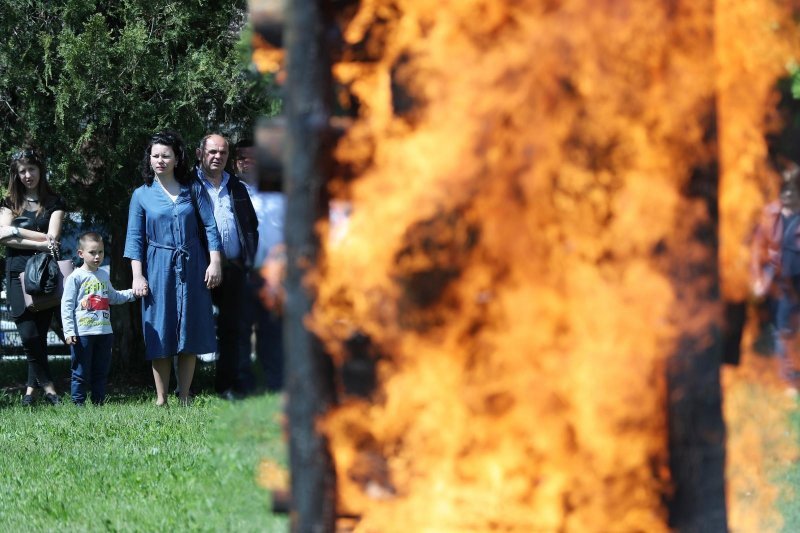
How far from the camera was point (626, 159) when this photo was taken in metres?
2.82

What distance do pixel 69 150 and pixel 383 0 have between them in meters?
6.99

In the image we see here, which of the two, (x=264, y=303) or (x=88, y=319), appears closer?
(x=264, y=303)

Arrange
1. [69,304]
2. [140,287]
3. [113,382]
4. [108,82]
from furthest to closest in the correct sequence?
[113,382]
[108,82]
[69,304]
[140,287]

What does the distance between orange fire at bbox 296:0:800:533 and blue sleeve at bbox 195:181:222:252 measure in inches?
161

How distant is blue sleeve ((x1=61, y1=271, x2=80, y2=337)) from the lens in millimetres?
7879

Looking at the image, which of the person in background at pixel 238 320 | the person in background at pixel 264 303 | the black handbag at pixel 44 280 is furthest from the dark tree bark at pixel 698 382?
the black handbag at pixel 44 280

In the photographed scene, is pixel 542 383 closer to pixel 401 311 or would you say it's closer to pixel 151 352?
pixel 401 311

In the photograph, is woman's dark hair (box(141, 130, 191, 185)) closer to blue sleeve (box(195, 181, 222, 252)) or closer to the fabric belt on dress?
blue sleeve (box(195, 181, 222, 252))

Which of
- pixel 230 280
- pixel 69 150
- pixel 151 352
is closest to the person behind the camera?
pixel 230 280

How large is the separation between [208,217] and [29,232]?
5.74 ft

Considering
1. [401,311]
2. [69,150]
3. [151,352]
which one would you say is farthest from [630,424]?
[69,150]

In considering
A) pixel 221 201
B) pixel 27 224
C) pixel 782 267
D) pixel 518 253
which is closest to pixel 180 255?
pixel 221 201

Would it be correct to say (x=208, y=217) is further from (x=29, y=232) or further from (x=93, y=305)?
(x=29, y=232)

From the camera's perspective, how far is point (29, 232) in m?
7.97
